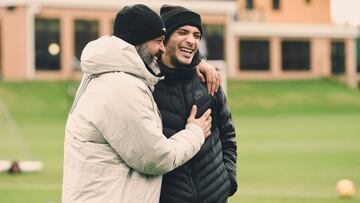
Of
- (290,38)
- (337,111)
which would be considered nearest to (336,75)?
(290,38)

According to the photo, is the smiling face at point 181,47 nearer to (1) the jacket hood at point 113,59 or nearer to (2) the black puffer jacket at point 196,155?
(2) the black puffer jacket at point 196,155

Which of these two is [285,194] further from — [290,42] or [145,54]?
[290,42]

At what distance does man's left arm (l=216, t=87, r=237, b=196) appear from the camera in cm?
628

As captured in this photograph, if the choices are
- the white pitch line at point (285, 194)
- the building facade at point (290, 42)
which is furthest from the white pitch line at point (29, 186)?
the building facade at point (290, 42)

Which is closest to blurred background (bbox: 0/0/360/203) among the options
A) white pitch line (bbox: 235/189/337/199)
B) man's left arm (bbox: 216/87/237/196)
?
white pitch line (bbox: 235/189/337/199)

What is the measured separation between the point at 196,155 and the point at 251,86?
56246mm

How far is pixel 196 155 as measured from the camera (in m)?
5.95

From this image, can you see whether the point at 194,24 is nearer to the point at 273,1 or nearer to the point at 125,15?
the point at 125,15

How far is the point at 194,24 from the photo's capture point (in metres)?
6.14

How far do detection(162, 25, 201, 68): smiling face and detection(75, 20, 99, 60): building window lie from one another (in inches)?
2425

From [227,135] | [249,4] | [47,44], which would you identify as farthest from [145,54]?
[249,4]

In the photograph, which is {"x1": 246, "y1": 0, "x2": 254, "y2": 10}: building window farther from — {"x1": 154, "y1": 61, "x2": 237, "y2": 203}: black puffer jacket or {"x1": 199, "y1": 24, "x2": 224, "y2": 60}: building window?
{"x1": 154, "y1": 61, "x2": 237, "y2": 203}: black puffer jacket

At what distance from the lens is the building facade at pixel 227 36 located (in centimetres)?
6562

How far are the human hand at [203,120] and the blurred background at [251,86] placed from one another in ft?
28.6
